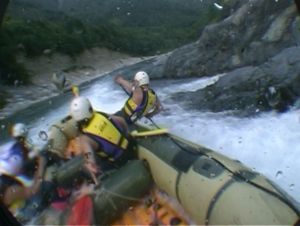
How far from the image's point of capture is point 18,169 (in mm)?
1892

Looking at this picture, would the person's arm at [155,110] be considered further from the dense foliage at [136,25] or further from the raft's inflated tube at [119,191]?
the raft's inflated tube at [119,191]

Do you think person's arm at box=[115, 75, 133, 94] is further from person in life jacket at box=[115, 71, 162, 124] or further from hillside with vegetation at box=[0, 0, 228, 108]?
hillside with vegetation at box=[0, 0, 228, 108]

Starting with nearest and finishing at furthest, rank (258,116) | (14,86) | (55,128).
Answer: (55,128)
(14,86)
(258,116)

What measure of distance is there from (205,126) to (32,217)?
1349mm

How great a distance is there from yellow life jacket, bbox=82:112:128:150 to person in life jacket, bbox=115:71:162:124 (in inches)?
13.2

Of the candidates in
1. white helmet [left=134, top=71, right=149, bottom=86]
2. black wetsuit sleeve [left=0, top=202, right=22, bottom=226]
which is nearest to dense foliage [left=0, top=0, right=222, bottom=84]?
white helmet [left=134, top=71, right=149, bottom=86]

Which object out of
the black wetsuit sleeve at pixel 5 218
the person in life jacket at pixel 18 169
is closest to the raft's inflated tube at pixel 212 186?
the person in life jacket at pixel 18 169

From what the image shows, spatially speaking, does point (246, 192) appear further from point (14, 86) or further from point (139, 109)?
point (14, 86)

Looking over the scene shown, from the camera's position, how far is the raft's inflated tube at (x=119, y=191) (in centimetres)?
174

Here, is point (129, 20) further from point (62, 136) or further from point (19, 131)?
point (19, 131)

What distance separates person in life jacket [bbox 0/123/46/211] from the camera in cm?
183

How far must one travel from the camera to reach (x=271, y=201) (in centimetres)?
142

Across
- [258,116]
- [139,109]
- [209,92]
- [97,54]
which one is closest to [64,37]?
[97,54]

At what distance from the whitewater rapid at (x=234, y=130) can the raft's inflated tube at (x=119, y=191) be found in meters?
0.57
